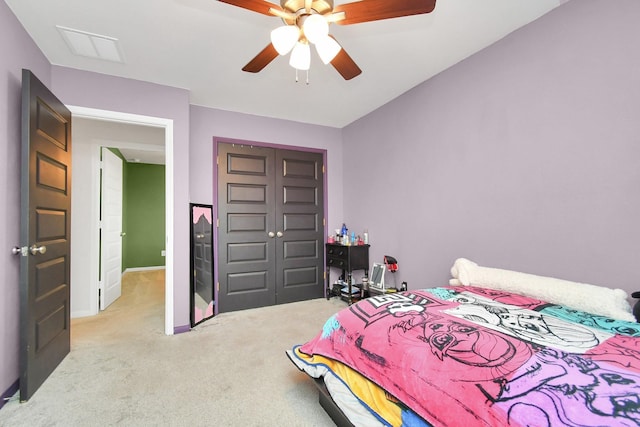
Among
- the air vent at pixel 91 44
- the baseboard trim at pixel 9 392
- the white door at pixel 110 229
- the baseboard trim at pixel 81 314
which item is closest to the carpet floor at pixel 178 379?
the baseboard trim at pixel 9 392

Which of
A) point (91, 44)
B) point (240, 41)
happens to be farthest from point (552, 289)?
point (91, 44)

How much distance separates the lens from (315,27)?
1.50 m

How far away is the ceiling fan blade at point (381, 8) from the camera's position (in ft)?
4.59

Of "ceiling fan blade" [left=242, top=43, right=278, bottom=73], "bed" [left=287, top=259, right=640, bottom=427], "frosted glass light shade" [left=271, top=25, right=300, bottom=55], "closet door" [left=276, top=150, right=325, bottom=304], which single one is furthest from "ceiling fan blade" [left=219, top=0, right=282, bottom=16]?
"closet door" [left=276, top=150, right=325, bottom=304]

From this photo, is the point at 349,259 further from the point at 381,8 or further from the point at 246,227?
the point at 381,8

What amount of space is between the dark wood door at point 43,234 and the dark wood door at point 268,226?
4.99ft

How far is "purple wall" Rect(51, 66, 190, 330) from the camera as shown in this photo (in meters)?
2.70

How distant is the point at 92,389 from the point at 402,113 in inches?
148

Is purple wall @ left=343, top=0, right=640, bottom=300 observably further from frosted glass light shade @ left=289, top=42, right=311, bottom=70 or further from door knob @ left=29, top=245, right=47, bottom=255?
door knob @ left=29, top=245, right=47, bottom=255

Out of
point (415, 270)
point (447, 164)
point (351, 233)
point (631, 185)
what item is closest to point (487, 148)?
point (447, 164)

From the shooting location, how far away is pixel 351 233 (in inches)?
165

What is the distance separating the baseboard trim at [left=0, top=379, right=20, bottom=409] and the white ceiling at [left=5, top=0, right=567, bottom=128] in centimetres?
256

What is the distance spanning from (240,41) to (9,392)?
2.99 meters

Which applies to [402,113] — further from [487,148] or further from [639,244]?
[639,244]
